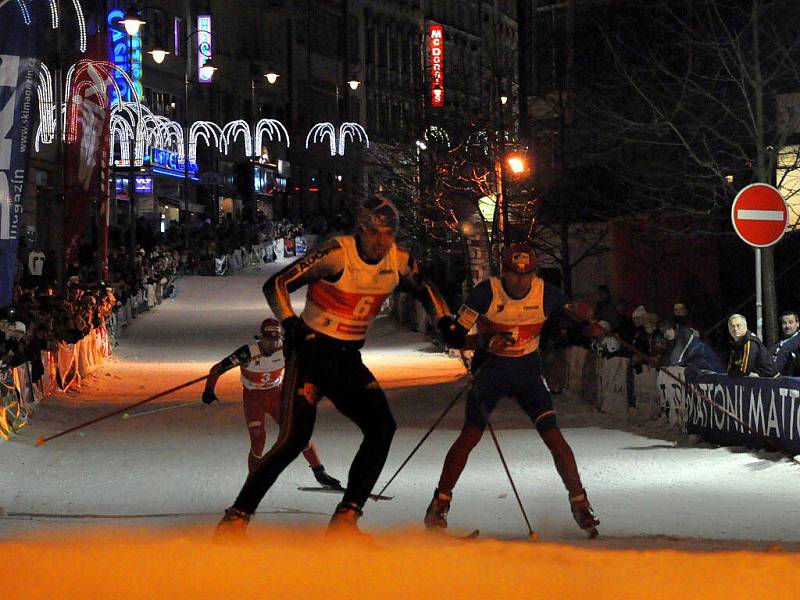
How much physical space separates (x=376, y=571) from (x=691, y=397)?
944 cm

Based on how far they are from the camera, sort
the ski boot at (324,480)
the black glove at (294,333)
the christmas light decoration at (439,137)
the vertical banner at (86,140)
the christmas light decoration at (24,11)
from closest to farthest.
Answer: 1. the black glove at (294,333)
2. the christmas light decoration at (24,11)
3. the ski boot at (324,480)
4. the vertical banner at (86,140)
5. the christmas light decoration at (439,137)

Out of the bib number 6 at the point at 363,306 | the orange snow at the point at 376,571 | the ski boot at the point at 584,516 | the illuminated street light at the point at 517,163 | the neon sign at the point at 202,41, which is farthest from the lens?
the neon sign at the point at 202,41

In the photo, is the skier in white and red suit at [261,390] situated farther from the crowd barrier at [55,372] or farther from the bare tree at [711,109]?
the bare tree at [711,109]

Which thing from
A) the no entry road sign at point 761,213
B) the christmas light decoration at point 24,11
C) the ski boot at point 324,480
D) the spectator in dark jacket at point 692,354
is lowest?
the ski boot at point 324,480

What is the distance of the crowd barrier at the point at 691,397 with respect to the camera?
13242 mm

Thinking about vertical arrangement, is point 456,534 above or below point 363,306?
below

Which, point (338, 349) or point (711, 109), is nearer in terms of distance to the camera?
point (338, 349)

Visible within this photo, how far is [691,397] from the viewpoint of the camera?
1559 centimetres

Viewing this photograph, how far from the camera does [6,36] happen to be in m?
11.4

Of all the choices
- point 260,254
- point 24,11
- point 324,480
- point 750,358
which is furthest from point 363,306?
point 260,254

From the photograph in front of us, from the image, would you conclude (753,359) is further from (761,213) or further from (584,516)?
(584,516)

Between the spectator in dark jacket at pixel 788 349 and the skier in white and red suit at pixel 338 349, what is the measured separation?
7.50 meters

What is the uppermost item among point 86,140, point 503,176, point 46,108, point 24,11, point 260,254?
point 46,108

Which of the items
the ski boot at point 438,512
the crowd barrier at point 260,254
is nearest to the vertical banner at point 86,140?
the ski boot at point 438,512
